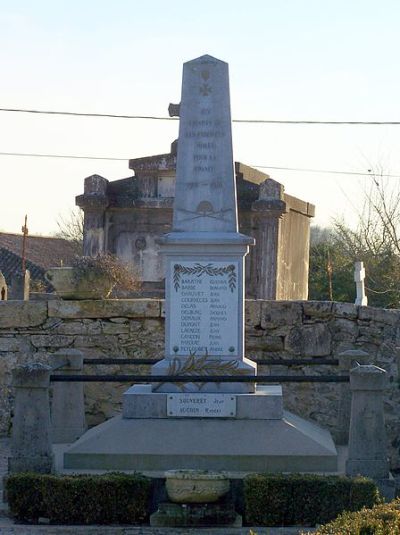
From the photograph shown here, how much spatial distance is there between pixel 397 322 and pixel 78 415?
3.59 metres

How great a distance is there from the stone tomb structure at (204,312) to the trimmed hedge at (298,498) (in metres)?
1.26

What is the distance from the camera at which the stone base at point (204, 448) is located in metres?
8.80

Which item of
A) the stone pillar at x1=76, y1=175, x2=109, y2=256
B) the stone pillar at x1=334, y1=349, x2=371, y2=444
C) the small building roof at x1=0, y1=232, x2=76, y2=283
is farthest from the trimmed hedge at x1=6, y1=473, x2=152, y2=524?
the small building roof at x1=0, y1=232, x2=76, y2=283

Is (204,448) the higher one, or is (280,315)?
(280,315)

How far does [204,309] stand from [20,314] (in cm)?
349

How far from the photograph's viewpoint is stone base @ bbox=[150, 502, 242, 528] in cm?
772

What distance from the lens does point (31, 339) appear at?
507 inches

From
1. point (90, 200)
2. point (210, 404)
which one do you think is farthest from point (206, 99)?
point (90, 200)

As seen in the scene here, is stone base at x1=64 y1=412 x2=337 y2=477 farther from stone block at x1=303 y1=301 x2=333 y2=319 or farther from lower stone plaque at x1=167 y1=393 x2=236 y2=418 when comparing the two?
stone block at x1=303 y1=301 x2=333 y2=319

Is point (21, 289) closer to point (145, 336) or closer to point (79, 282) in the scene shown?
point (79, 282)

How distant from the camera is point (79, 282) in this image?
12.8 metres

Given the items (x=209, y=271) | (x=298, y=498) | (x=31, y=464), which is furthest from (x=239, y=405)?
(x=31, y=464)

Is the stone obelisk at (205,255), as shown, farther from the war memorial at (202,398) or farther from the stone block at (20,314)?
A: the stone block at (20,314)

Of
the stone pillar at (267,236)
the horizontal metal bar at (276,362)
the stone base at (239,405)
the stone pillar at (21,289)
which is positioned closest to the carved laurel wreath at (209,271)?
the horizontal metal bar at (276,362)
